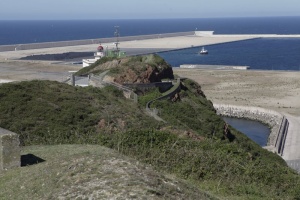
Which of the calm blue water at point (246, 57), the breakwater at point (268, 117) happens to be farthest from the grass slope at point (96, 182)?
the calm blue water at point (246, 57)

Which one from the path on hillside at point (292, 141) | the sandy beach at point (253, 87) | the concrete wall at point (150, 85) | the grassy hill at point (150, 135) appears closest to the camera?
the grassy hill at point (150, 135)

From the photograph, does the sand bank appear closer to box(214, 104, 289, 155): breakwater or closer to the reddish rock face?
box(214, 104, 289, 155): breakwater

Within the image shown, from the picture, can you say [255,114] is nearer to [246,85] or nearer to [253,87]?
[253,87]

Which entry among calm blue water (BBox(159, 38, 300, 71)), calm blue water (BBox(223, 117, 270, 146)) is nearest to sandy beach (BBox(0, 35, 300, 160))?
calm blue water (BBox(223, 117, 270, 146))

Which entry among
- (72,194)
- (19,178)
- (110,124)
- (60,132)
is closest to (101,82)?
(110,124)

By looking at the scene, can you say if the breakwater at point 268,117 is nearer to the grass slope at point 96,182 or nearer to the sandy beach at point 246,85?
the sandy beach at point 246,85

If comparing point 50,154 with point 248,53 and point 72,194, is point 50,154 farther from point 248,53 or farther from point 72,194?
point 248,53
